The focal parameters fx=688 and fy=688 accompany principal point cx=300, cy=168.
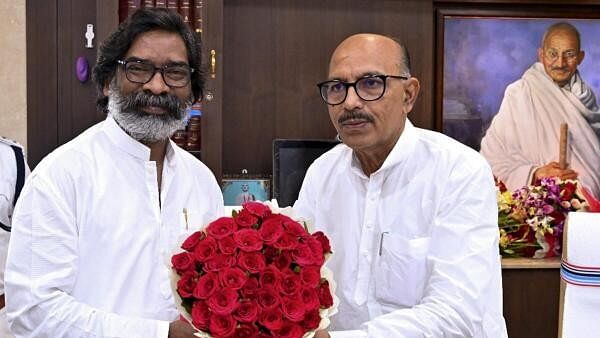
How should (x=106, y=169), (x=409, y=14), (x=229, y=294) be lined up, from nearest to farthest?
(x=229, y=294), (x=106, y=169), (x=409, y=14)

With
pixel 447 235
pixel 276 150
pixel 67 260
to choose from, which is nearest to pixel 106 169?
pixel 67 260

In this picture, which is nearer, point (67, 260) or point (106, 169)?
point (67, 260)

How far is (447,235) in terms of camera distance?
1790mm

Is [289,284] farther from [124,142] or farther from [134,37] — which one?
[134,37]

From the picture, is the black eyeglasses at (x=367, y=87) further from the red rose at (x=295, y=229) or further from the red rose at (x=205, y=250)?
the red rose at (x=205, y=250)

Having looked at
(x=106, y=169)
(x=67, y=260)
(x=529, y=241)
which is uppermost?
(x=106, y=169)

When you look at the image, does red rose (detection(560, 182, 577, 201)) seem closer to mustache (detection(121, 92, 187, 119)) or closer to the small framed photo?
the small framed photo

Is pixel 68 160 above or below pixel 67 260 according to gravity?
above

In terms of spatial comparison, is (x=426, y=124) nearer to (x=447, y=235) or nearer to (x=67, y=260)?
(x=447, y=235)

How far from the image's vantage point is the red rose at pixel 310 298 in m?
1.36

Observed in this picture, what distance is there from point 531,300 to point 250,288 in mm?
2200

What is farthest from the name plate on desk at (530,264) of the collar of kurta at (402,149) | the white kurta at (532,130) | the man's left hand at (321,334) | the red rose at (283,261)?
the red rose at (283,261)

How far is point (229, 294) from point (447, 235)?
2.29ft

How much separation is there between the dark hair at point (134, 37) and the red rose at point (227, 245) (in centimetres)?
80
